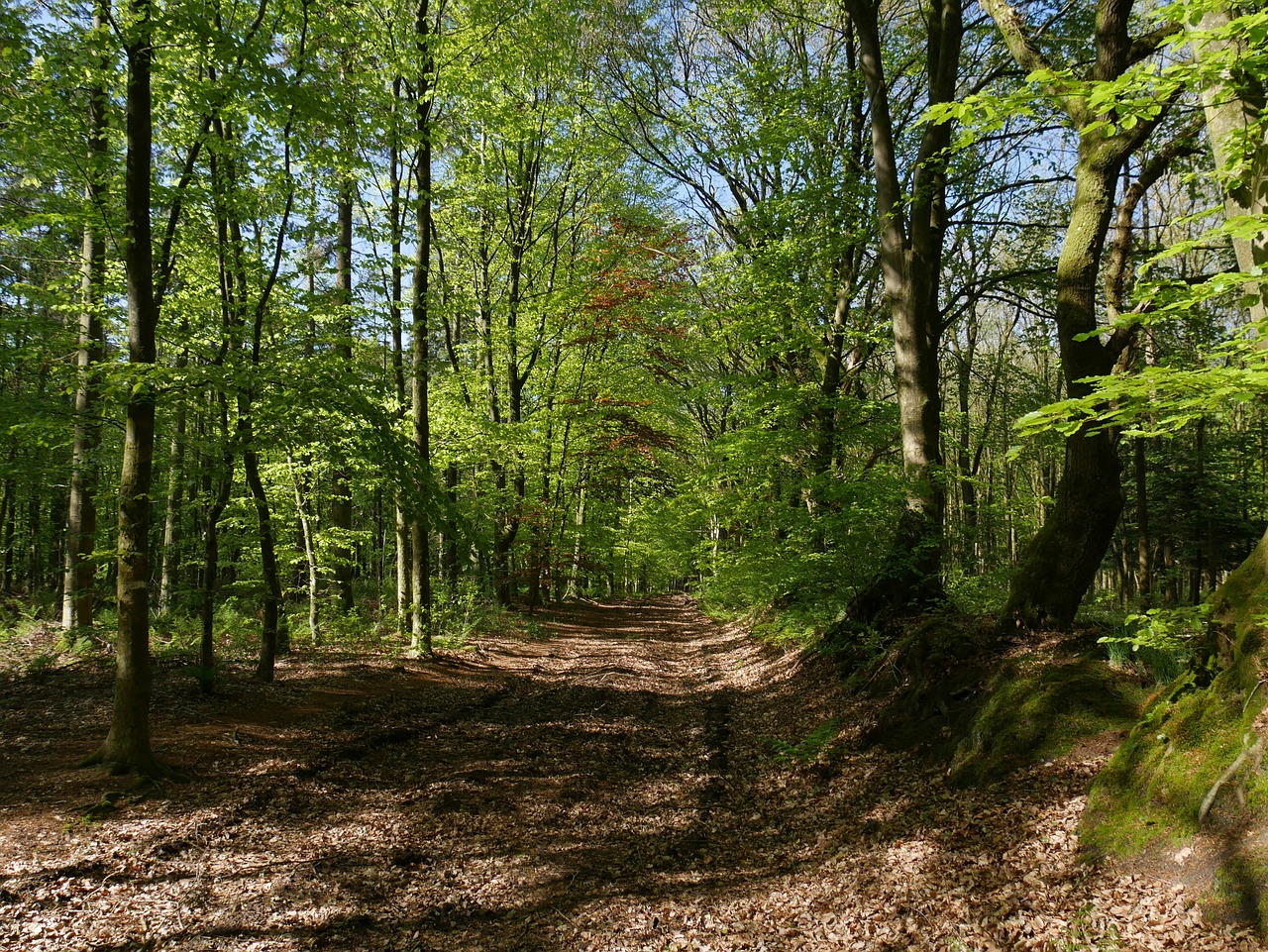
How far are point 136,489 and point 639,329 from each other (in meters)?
15.2

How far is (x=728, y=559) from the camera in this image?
1227cm

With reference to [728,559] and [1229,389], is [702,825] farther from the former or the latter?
[728,559]

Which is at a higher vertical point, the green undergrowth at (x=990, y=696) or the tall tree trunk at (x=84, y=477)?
the tall tree trunk at (x=84, y=477)

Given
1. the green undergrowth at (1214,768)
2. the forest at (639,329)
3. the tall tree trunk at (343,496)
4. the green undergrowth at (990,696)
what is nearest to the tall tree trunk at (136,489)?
the forest at (639,329)

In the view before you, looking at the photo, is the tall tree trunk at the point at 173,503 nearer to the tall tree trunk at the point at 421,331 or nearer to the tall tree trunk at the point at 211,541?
the tall tree trunk at the point at 211,541

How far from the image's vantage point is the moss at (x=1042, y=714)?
4.89 m

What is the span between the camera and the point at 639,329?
63.7 ft

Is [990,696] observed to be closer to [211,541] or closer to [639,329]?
[211,541]

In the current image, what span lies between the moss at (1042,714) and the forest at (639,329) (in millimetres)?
66

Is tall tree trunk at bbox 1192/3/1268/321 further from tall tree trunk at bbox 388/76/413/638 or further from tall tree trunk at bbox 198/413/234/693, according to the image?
tall tree trunk at bbox 388/76/413/638

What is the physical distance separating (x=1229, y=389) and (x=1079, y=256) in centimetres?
393

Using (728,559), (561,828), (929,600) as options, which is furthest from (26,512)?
(929,600)

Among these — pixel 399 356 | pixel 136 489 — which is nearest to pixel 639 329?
pixel 399 356

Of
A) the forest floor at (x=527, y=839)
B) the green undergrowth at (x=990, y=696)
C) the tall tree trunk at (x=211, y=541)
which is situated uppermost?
the tall tree trunk at (x=211, y=541)
